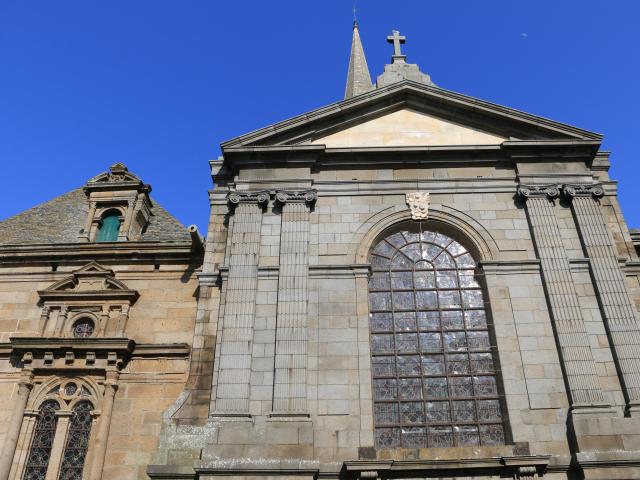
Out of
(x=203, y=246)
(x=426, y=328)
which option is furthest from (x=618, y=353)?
(x=203, y=246)

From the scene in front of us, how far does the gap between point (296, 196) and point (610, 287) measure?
720 centimetres

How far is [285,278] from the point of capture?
13.4 metres

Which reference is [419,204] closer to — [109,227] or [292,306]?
[292,306]

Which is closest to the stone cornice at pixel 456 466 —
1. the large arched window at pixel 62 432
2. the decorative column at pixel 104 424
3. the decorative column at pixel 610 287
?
the decorative column at pixel 610 287

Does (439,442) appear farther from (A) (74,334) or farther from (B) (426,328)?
(A) (74,334)

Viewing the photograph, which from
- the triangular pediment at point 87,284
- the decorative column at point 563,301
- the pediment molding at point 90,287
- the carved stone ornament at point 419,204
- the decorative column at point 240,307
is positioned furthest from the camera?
the triangular pediment at point 87,284

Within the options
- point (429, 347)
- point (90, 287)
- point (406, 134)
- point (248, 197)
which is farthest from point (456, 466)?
point (90, 287)

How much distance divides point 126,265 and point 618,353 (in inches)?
451

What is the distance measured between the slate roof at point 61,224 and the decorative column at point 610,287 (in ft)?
33.0

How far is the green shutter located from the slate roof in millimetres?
679

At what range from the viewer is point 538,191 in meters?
14.6

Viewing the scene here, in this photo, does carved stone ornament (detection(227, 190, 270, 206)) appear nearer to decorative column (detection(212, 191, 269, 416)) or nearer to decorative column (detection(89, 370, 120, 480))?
decorative column (detection(212, 191, 269, 416))

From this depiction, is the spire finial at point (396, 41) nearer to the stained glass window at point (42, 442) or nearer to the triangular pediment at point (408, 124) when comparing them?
the triangular pediment at point (408, 124)

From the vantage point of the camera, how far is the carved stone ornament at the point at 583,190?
14500 mm
